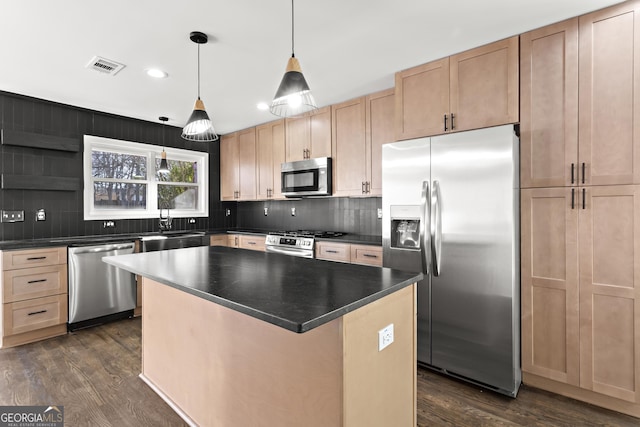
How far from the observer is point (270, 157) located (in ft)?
15.3

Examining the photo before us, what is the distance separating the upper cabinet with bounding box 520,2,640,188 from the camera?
197 centimetres

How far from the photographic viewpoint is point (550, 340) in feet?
7.30

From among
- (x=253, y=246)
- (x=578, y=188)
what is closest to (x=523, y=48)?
(x=578, y=188)

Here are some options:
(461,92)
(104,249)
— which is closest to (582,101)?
(461,92)

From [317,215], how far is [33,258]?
3.10 metres

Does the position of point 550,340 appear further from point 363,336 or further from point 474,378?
point 363,336

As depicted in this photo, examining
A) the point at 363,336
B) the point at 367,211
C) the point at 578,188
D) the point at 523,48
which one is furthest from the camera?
the point at 367,211

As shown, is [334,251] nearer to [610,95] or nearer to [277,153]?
[277,153]

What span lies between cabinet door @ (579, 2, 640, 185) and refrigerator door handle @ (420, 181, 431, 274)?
98 cm

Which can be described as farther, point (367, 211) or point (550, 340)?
point (367, 211)

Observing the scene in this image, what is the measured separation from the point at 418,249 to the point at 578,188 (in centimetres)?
112

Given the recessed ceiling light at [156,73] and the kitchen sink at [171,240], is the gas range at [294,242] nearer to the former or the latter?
the kitchen sink at [171,240]

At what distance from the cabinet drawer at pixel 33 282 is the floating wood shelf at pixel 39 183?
3.08 feet

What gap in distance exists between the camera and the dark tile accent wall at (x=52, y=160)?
3475mm
